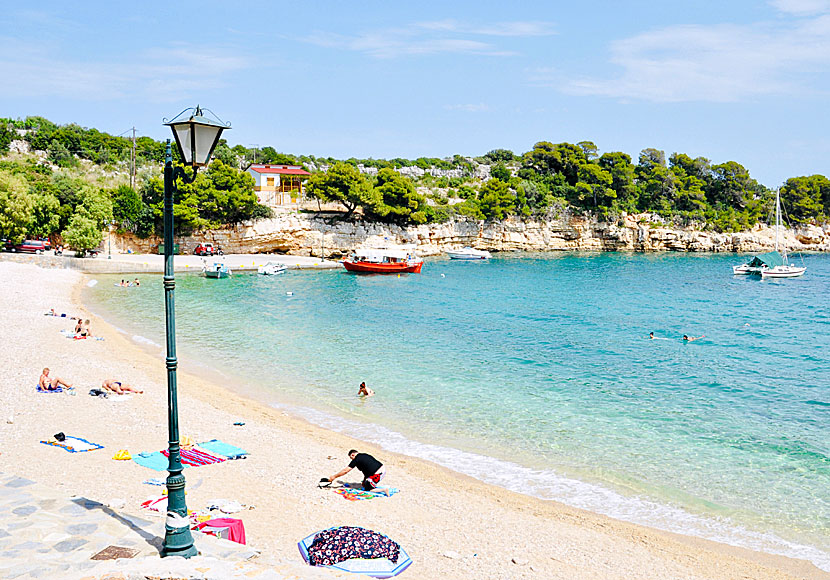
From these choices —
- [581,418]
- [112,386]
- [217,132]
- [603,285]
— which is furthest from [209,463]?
[603,285]

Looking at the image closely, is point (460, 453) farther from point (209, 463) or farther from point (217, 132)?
point (217, 132)

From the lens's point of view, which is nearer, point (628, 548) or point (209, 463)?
point (628, 548)

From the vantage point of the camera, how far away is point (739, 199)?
340ft

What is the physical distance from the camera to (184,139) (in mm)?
6578

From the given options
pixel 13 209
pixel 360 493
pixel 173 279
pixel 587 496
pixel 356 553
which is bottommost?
pixel 587 496

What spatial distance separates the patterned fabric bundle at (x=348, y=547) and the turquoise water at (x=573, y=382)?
15.4 ft

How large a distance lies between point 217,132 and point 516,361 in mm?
18453

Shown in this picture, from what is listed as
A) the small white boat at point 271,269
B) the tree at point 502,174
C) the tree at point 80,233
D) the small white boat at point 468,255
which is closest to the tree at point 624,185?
the tree at point 502,174

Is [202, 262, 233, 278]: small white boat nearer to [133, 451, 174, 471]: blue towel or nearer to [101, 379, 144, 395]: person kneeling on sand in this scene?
[101, 379, 144, 395]: person kneeling on sand

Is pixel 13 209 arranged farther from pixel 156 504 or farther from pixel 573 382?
pixel 156 504

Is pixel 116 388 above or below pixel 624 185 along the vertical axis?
below

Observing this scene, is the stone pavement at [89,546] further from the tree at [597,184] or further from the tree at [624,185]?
the tree at [624,185]

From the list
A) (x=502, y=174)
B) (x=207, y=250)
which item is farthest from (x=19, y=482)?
(x=502, y=174)

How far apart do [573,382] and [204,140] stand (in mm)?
16443
